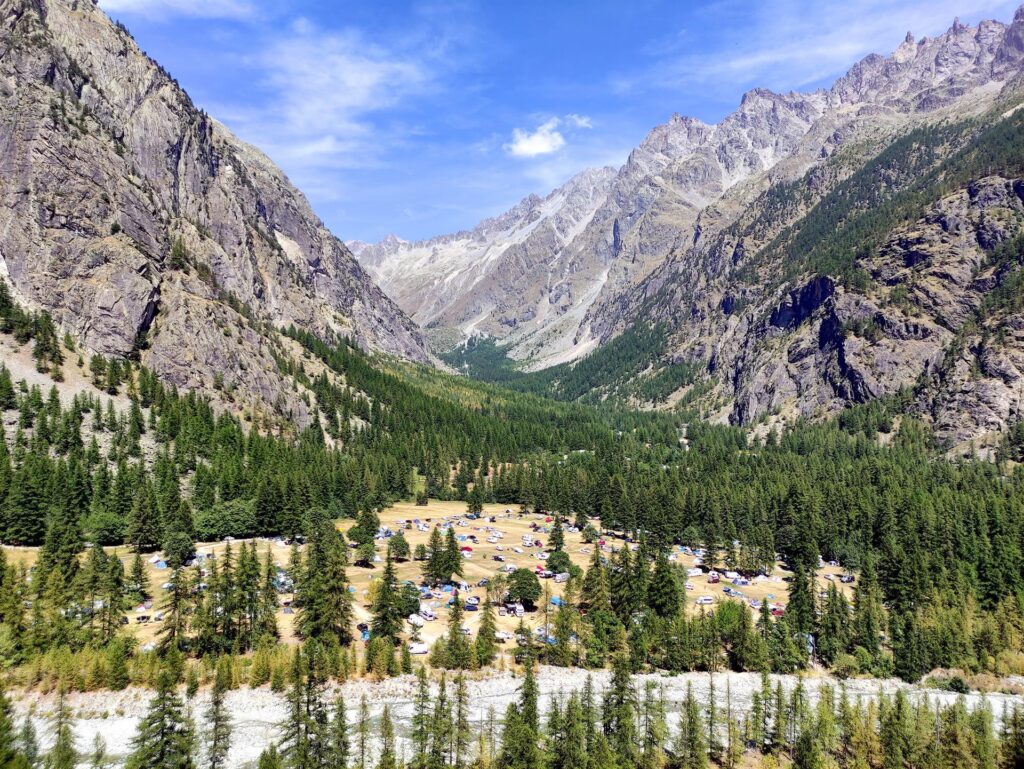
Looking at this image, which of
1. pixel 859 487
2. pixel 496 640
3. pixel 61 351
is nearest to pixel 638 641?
pixel 496 640

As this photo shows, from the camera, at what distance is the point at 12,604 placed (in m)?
68.8

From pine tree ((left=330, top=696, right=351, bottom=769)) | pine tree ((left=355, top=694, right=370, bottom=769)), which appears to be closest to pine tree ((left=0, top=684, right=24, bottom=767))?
pine tree ((left=330, top=696, right=351, bottom=769))

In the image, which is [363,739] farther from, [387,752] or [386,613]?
[386,613]

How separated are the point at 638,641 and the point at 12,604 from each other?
68.6 m

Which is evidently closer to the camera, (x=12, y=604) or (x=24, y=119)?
(x=12, y=604)

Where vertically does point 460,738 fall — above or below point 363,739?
below

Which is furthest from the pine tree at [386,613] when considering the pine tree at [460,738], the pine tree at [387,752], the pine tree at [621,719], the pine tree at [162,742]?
the pine tree at [162,742]

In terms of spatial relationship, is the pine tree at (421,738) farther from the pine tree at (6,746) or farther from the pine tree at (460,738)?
the pine tree at (6,746)

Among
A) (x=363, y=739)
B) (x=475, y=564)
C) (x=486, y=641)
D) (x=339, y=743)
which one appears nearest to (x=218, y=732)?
(x=339, y=743)

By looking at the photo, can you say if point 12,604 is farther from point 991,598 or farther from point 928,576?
point 991,598

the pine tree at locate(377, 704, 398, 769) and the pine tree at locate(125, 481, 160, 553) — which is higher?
the pine tree at locate(125, 481, 160, 553)

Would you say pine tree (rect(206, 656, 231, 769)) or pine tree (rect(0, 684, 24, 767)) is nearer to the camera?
pine tree (rect(0, 684, 24, 767))

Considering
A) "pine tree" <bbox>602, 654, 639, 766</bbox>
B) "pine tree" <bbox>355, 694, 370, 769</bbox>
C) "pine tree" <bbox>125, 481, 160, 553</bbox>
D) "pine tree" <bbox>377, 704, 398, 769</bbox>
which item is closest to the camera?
"pine tree" <bbox>377, 704, 398, 769</bbox>

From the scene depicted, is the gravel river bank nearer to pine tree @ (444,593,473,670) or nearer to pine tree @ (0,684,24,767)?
pine tree @ (444,593,473,670)
